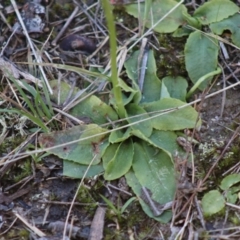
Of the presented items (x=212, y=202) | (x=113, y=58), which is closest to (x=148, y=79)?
(x=113, y=58)

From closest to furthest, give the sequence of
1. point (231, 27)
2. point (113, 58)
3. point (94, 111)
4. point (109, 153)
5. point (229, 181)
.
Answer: point (113, 58) < point (229, 181) < point (109, 153) < point (94, 111) < point (231, 27)

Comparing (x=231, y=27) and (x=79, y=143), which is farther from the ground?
(x=231, y=27)

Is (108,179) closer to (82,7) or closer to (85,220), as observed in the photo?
(85,220)

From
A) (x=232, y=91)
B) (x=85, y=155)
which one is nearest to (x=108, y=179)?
(x=85, y=155)

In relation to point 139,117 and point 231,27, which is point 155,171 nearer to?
point 139,117

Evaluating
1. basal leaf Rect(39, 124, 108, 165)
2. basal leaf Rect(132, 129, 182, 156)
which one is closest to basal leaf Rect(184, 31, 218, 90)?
basal leaf Rect(132, 129, 182, 156)

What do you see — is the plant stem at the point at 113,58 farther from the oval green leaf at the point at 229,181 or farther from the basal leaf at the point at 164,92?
the oval green leaf at the point at 229,181
